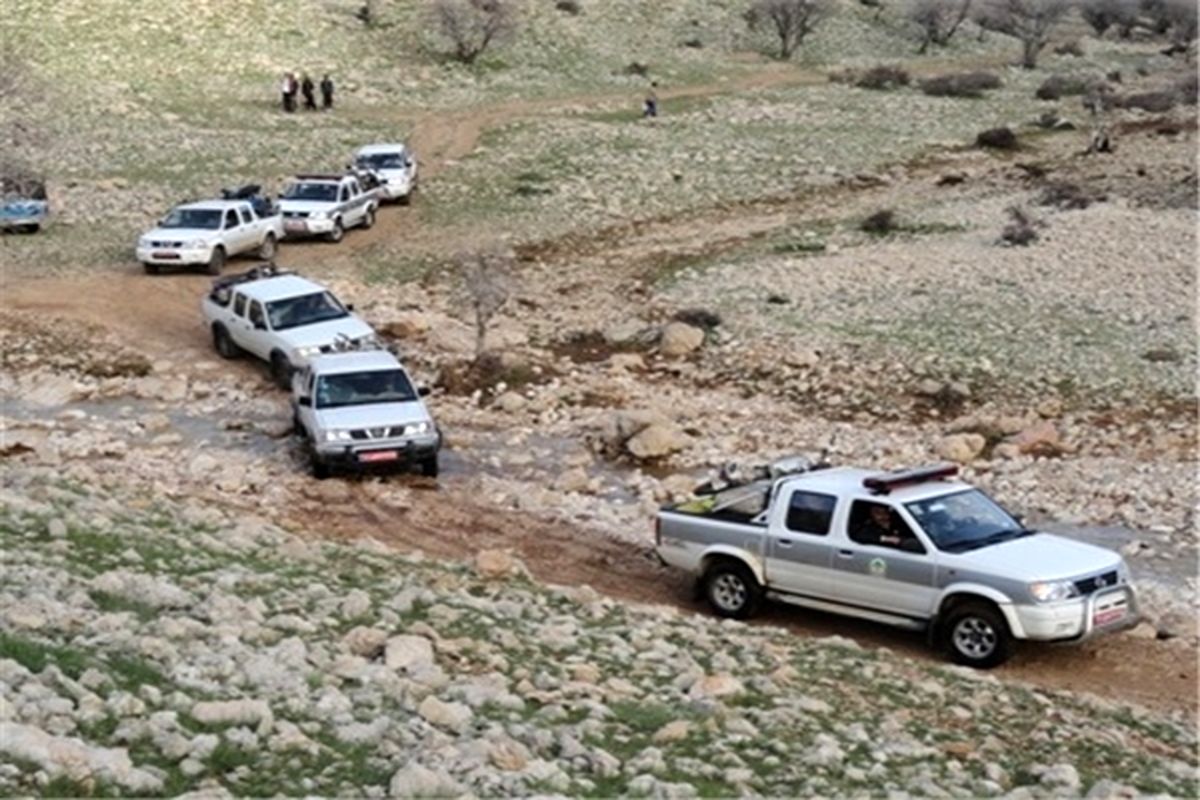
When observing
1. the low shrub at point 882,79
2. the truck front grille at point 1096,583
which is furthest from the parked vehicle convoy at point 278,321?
the low shrub at point 882,79

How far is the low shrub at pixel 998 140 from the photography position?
56.1 m

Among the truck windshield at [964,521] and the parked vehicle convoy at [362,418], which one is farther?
the parked vehicle convoy at [362,418]

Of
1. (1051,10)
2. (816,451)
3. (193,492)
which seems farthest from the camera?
(1051,10)

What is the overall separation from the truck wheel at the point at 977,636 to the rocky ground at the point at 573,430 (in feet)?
0.93

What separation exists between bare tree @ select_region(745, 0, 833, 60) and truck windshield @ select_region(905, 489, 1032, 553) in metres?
60.4

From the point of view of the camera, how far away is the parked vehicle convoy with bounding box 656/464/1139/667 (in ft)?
48.7

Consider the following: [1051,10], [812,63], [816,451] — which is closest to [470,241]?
[816,451]

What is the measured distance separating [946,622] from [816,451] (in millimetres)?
9261

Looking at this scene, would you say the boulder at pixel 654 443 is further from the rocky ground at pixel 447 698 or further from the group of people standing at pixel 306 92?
the group of people standing at pixel 306 92

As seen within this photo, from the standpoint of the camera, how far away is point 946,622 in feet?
50.0

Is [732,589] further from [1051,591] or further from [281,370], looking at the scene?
[281,370]

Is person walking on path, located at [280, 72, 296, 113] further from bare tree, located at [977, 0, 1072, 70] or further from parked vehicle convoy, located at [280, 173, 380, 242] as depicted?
bare tree, located at [977, 0, 1072, 70]

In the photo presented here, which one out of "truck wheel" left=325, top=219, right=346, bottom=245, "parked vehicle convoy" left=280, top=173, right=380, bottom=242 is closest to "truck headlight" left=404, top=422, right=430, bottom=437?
"parked vehicle convoy" left=280, top=173, right=380, bottom=242

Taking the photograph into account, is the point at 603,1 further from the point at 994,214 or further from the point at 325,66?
the point at 994,214
